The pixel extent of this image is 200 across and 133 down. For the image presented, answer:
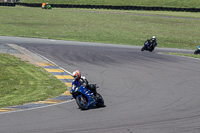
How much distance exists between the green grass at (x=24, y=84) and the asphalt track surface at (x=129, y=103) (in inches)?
77.9

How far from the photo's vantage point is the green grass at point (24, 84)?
596 inches

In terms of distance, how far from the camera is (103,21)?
5856cm

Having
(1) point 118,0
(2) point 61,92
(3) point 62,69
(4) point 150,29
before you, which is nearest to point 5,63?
(3) point 62,69

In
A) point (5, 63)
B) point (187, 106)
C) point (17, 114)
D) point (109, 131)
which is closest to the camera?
point (109, 131)

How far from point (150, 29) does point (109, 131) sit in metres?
43.6

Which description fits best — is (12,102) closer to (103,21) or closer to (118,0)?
(103,21)

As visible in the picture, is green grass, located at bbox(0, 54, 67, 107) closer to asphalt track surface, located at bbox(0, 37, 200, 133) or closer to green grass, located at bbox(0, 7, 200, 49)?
A: asphalt track surface, located at bbox(0, 37, 200, 133)

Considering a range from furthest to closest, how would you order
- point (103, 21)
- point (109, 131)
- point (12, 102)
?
1. point (103, 21)
2. point (12, 102)
3. point (109, 131)

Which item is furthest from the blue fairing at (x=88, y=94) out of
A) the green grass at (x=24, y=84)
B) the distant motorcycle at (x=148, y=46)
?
the distant motorcycle at (x=148, y=46)

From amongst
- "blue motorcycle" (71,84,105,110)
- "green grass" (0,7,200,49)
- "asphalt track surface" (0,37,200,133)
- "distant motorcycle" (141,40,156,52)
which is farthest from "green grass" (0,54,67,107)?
"green grass" (0,7,200,49)

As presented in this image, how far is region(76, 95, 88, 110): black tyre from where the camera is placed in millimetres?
12766

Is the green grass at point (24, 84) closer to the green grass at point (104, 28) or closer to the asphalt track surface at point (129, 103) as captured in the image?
the asphalt track surface at point (129, 103)

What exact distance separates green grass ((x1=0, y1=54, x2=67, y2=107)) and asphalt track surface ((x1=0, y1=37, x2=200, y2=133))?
1.98 m

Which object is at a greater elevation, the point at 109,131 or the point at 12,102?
the point at 109,131
